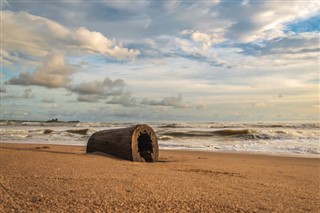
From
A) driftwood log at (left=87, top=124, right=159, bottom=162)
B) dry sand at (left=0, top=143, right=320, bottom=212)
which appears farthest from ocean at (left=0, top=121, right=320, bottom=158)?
dry sand at (left=0, top=143, right=320, bottom=212)

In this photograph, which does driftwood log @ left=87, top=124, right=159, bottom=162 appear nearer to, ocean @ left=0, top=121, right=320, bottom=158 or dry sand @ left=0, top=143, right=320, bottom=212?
dry sand @ left=0, top=143, right=320, bottom=212

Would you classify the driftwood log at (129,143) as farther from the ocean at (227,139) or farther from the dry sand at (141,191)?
the ocean at (227,139)

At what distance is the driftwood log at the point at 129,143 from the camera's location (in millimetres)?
8477

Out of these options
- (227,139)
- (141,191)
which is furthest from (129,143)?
(227,139)

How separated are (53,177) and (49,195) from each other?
1.17 metres

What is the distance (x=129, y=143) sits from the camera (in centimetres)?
845

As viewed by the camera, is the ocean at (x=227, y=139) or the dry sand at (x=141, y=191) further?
the ocean at (x=227, y=139)

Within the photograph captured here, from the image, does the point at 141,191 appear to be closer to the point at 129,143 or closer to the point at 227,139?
the point at 129,143

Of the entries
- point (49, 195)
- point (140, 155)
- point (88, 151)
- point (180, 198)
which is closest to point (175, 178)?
point (180, 198)

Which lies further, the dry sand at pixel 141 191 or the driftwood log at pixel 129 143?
the driftwood log at pixel 129 143

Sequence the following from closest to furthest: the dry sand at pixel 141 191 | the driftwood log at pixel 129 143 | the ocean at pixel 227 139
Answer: the dry sand at pixel 141 191, the driftwood log at pixel 129 143, the ocean at pixel 227 139

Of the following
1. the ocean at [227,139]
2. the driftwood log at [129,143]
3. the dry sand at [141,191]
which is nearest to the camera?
the dry sand at [141,191]

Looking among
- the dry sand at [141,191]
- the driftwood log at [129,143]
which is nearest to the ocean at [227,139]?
the driftwood log at [129,143]

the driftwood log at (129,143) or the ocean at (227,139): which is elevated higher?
the driftwood log at (129,143)
